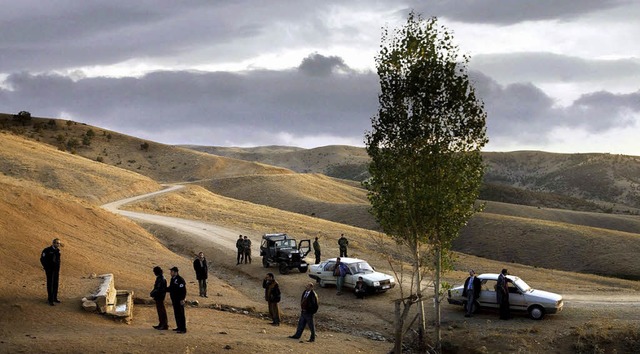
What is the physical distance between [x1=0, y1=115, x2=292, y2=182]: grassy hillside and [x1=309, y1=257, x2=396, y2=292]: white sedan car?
249ft

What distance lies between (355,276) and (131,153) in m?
93.2

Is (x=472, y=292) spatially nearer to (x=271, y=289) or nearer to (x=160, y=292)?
(x=271, y=289)

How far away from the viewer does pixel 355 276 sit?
90.5ft

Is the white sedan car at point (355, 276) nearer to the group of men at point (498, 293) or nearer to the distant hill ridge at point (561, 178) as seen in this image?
the group of men at point (498, 293)

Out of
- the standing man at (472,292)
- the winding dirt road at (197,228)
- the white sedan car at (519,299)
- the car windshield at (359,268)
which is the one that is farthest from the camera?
the winding dirt road at (197,228)

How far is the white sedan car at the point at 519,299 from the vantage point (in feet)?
74.9

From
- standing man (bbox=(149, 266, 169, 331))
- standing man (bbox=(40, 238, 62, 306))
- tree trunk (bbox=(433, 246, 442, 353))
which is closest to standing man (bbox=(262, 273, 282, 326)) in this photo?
standing man (bbox=(149, 266, 169, 331))

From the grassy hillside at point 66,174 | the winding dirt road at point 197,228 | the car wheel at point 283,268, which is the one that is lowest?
the car wheel at point 283,268

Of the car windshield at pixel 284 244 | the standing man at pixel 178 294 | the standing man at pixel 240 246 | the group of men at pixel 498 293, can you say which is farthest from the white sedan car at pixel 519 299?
the standing man at pixel 240 246

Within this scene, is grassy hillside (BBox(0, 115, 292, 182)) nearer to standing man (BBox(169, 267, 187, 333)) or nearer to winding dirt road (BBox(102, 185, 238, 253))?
winding dirt road (BBox(102, 185, 238, 253))

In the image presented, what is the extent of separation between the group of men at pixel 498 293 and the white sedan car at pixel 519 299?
258 millimetres

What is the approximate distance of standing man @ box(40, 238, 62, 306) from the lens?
1805cm

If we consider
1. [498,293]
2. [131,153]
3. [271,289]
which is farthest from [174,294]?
[131,153]

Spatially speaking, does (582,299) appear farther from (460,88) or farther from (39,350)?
(39,350)
